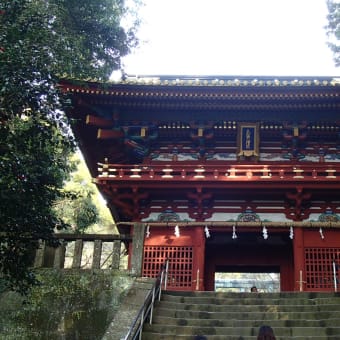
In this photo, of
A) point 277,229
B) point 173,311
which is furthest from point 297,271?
point 173,311

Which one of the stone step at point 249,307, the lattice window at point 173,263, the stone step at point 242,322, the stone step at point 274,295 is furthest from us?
the lattice window at point 173,263

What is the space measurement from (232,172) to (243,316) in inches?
220

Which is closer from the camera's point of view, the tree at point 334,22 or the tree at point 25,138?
the tree at point 25,138

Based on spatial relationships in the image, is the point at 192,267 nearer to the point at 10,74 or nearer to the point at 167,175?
the point at 167,175

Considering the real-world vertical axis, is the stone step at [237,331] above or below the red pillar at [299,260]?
below

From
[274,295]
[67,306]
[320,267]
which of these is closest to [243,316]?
[274,295]

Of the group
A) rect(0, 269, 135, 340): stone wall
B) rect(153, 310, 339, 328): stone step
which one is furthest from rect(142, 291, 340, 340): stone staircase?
rect(0, 269, 135, 340): stone wall

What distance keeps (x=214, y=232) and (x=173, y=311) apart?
5959 millimetres

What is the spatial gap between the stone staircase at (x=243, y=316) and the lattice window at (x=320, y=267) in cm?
314

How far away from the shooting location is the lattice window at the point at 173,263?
1518 centimetres

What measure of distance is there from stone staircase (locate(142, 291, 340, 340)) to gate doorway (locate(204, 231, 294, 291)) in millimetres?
5394

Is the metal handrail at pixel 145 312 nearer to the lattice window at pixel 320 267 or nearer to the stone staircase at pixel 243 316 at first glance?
the stone staircase at pixel 243 316

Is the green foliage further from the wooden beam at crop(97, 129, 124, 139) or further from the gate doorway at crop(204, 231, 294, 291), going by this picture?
the gate doorway at crop(204, 231, 294, 291)

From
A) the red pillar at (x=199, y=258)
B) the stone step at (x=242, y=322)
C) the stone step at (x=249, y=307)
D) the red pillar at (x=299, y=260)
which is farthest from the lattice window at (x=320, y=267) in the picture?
the stone step at (x=242, y=322)
